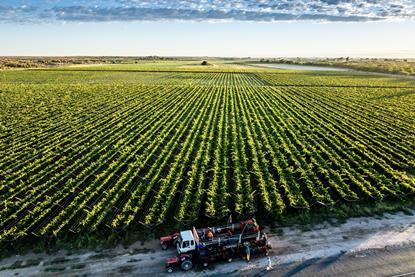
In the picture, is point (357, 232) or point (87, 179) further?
point (87, 179)

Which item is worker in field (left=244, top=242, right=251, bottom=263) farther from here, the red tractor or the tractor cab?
the tractor cab

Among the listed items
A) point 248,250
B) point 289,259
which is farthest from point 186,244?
point 289,259

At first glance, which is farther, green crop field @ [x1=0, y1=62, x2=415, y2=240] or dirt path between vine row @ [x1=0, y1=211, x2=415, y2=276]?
green crop field @ [x1=0, y1=62, x2=415, y2=240]

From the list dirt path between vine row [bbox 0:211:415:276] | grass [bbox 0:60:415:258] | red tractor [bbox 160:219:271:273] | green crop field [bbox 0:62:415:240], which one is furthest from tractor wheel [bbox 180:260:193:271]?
green crop field [bbox 0:62:415:240]

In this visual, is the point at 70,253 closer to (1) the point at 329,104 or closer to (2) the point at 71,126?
(2) the point at 71,126

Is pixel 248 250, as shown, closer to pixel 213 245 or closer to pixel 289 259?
pixel 213 245

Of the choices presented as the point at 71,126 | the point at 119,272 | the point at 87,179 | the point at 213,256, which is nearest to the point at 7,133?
the point at 71,126

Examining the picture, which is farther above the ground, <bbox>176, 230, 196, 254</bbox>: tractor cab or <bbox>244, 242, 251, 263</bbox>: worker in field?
<bbox>176, 230, 196, 254</bbox>: tractor cab
